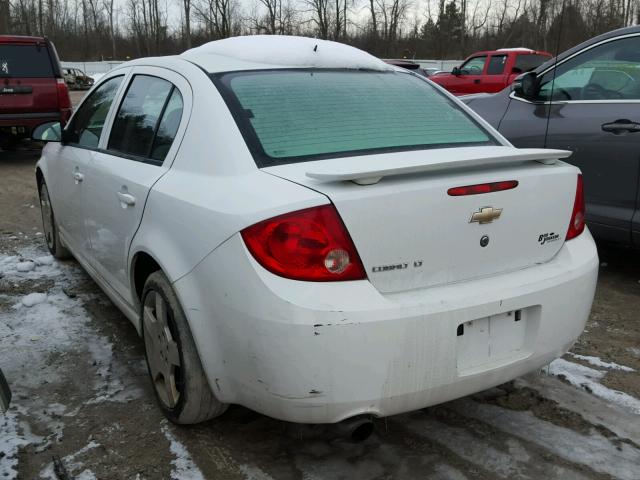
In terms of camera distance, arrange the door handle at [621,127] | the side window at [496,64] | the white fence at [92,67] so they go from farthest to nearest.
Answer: the white fence at [92,67] < the side window at [496,64] < the door handle at [621,127]

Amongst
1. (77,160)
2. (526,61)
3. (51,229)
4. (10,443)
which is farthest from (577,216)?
(526,61)

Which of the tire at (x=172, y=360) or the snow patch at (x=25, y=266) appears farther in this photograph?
the snow patch at (x=25, y=266)

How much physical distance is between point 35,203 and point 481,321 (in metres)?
6.35

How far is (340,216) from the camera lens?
2.04 metres

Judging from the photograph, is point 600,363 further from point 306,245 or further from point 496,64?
point 496,64

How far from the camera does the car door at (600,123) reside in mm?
4090

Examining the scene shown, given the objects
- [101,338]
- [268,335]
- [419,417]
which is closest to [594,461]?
[419,417]

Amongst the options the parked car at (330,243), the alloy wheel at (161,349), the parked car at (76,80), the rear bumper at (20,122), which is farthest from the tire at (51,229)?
the parked car at (76,80)

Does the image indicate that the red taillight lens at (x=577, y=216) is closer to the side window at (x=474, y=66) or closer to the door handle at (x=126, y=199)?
the door handle at (x=126, y=199)

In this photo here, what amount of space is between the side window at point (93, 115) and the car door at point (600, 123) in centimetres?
289

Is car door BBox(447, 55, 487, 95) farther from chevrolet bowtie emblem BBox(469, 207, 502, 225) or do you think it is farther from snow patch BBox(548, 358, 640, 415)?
chevrolet bowtie emblem BBox(469, 207, 502, 225)

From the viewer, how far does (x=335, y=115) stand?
268 cm

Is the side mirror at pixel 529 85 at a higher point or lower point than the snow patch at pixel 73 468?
higher

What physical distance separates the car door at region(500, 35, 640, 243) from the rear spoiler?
1.92 m
